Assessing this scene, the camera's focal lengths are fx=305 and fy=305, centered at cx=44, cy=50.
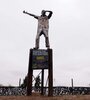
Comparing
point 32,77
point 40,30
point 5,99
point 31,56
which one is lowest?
point 5,99

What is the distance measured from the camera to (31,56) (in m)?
20.5

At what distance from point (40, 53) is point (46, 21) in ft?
8.00

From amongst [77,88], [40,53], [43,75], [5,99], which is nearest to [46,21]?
[40,53]

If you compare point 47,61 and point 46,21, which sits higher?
point 46,21

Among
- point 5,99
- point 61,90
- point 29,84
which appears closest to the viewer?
point 5,99

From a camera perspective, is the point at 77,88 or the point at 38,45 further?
the point at 77,88

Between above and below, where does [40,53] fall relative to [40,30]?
below

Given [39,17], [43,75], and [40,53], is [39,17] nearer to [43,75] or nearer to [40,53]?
[40,53]

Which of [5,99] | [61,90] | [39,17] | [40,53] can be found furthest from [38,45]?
[61,90]

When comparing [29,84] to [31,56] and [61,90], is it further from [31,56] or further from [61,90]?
[61,90]

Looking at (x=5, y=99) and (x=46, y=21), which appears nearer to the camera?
(x=5, y=99)

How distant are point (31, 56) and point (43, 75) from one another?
5.39 ft

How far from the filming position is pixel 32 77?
67.8ft

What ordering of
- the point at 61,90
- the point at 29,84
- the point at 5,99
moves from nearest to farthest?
the point at 5,99 < the point at 29,84 < the point at 61,90
